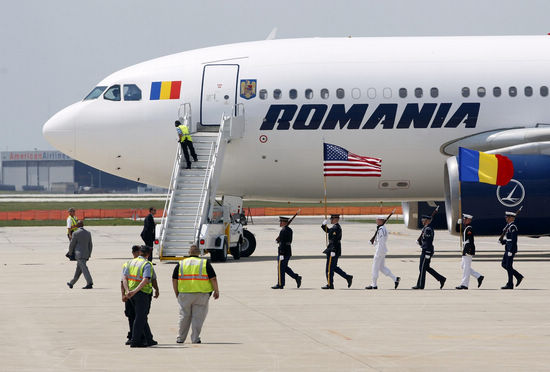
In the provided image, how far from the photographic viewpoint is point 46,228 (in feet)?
197

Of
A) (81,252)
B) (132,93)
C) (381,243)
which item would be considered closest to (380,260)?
(381,243)

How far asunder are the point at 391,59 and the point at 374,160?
3.25 meters

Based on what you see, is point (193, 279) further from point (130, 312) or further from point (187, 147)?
point (187, 147)

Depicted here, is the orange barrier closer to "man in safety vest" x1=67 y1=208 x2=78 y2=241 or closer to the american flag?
"man in safety vest" x1=67 y1=208 x2=78 y2=241

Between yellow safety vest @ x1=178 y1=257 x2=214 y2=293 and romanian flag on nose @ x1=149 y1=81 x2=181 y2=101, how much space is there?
651 inches

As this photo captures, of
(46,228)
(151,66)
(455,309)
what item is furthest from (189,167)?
(46,228)

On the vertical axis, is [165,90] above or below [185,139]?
above

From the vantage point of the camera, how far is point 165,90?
32.1m

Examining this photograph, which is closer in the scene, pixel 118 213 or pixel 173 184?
pixel 173 184

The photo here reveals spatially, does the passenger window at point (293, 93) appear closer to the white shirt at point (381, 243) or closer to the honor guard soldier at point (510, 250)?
the white shirt at point (381, 243)

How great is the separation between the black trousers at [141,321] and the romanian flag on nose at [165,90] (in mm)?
16838

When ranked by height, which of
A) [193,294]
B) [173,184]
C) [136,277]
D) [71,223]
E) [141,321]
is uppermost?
[173,184]

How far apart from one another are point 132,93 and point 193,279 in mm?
17489

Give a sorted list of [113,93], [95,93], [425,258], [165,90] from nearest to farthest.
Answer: [425,258] < [165,90] < [113,93] < [95,93]
